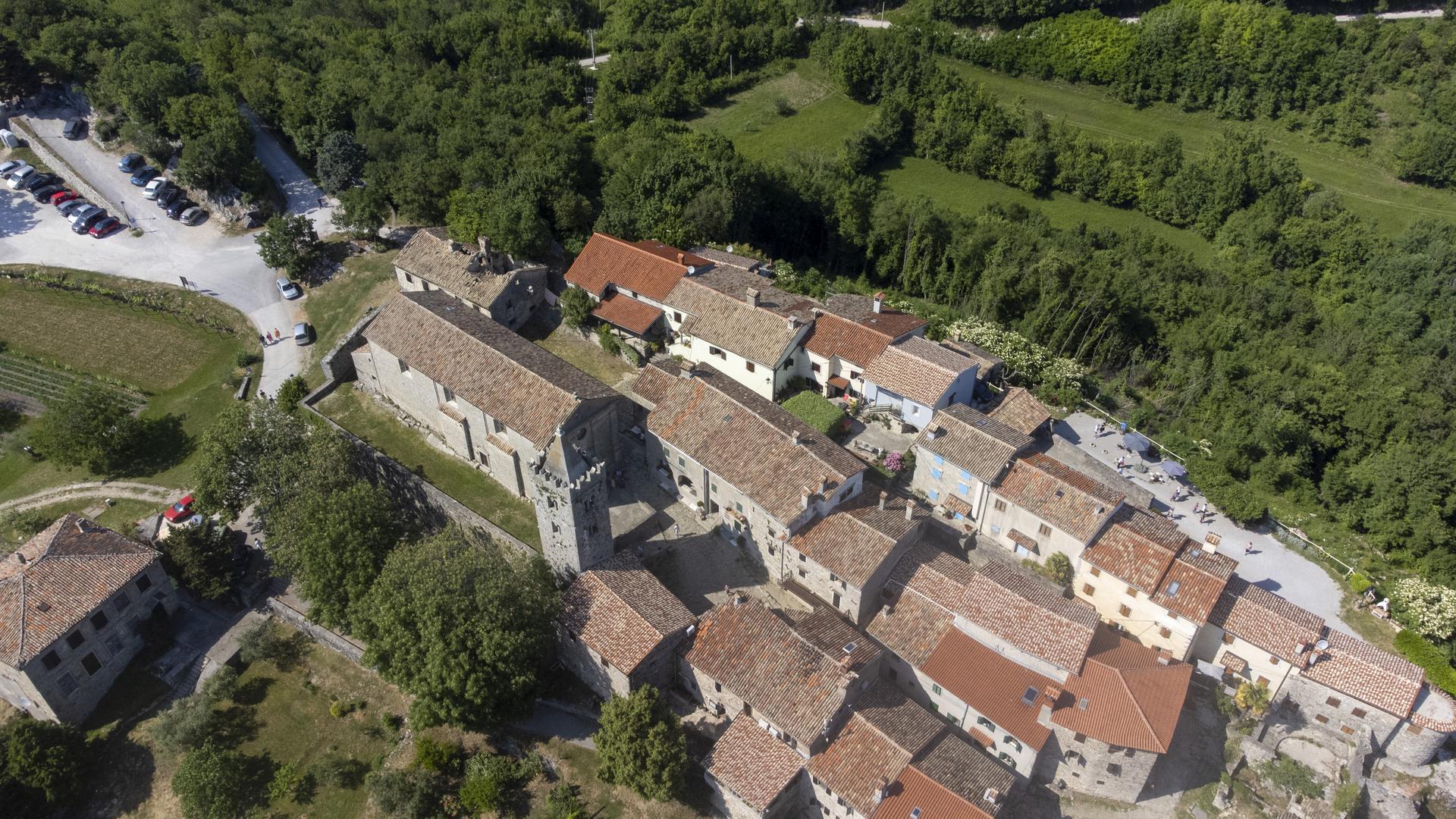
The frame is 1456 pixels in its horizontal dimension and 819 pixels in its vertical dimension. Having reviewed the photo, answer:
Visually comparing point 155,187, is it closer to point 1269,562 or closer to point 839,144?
point 839,144

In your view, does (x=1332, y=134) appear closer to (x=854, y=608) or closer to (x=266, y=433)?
(x=854, y=608)

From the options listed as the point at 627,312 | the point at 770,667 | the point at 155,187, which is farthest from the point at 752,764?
the point at 155,187

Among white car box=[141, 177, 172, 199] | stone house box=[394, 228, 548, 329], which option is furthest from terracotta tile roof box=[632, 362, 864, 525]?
white car box=[141, 177, 172, 199]

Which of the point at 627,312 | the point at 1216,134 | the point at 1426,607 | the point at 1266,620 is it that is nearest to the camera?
the point at 1266,620

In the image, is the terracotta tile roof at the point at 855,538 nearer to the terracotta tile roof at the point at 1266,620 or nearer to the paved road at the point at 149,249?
the terracotta tile roof at the point at 1266,620

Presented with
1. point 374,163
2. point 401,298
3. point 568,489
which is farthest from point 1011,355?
point 374,163
